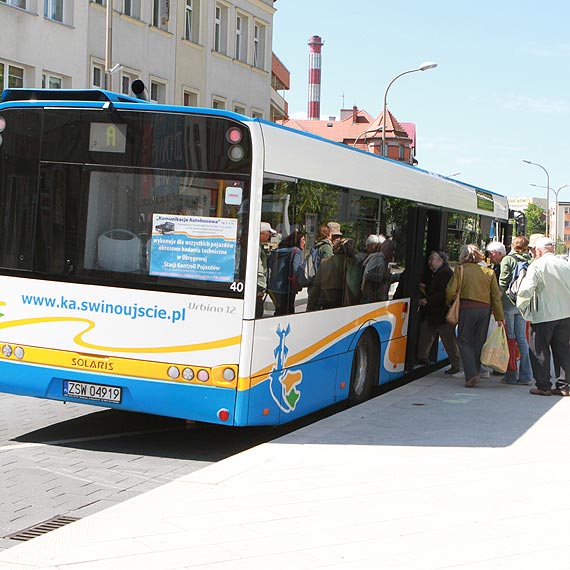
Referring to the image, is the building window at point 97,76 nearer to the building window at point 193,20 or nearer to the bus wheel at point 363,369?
the building window at point 193,20

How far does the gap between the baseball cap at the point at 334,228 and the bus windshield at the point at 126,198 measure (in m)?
1.87

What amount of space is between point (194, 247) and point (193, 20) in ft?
91.4

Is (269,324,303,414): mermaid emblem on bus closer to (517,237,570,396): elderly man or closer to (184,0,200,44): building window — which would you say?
(517,237,570,396): elderly man

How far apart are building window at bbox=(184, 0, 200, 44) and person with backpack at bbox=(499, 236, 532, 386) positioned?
76.8ft

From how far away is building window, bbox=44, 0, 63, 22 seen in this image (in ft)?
89.1

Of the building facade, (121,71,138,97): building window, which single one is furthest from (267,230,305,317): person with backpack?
the building facade

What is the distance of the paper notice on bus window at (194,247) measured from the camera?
8312mm

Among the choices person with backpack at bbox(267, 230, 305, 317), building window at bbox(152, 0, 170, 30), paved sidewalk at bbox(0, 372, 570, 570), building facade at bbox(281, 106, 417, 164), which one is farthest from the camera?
building facade at bbox(281, 106, 417, 164)

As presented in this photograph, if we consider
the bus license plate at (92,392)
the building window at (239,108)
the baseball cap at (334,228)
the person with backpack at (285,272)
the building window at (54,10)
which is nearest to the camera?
the bus license plate at (92,392)

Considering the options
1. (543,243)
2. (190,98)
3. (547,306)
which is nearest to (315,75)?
(190,98)

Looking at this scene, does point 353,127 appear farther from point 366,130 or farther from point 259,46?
point 259,46

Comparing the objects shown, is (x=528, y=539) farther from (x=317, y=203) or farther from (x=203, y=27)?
(x=203, y=27)

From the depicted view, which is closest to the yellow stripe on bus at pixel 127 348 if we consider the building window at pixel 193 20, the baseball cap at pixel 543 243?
the baseball cap at pixel 543 243

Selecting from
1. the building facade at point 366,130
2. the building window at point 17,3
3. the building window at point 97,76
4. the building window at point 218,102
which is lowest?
the building window at point 97,76
